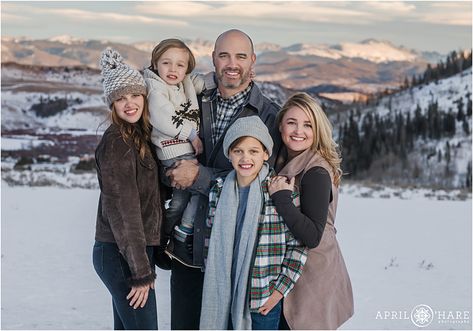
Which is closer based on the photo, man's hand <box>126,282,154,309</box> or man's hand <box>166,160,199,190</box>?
man's hand <box>126,282,154,309</box>

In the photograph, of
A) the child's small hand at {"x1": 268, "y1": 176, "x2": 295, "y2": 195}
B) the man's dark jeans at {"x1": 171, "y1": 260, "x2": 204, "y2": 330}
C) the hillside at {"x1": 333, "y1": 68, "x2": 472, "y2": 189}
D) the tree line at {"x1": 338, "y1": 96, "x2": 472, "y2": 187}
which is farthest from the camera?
the tree line at {"x1": 338, "y1": 96, "x2": 472, "y2": 187}

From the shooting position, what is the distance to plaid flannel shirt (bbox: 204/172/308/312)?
3.44m

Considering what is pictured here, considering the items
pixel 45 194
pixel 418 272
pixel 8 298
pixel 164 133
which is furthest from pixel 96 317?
pixel 45 194

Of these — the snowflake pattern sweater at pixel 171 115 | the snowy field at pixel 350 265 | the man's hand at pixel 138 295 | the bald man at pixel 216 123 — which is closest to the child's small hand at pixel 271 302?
the bald man at pixel 216 123

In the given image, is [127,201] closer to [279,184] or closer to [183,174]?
[183,174]

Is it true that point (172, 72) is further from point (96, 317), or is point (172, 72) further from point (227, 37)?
point (96, 317)

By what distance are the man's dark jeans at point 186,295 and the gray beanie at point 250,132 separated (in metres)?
0.87

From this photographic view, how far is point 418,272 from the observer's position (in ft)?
32.3

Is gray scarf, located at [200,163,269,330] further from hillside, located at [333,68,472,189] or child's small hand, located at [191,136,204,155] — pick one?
hillside, located at [333,68,472,189]

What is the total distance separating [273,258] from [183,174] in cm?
69

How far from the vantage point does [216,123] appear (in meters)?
4.06

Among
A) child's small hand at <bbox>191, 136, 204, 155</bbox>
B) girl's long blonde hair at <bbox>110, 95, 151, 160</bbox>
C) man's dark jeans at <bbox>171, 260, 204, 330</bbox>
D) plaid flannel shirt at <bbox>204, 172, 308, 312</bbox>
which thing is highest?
girl's long blonde hair at <bbox>110, 95, 151, 160</bbox>

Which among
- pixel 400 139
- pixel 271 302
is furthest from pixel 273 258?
pixel 400 139

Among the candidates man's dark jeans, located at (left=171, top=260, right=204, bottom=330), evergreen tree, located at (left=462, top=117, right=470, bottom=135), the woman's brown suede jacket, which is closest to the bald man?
man's dark jeans, located at (left=171, top=260, right=204, bottom=330)
